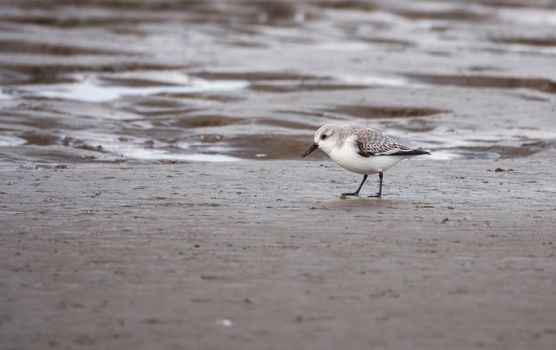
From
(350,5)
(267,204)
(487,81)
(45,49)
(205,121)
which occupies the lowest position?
(267,204)

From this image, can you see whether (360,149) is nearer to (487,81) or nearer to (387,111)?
(387,111)

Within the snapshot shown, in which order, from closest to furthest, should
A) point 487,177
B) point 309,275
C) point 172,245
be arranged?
point 309,275 < point 172,245 < point 487,177

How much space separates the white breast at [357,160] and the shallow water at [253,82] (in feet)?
11.5

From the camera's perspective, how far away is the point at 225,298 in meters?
7.01

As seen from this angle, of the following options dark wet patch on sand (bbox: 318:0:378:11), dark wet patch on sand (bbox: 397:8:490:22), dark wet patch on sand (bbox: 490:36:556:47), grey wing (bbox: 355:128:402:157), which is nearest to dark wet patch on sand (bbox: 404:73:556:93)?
dark wet patch on sand (bbox: 490:36:556:47)

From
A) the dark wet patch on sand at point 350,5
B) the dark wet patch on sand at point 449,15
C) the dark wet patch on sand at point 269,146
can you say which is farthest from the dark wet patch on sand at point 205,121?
the dark wet patch on sand at point 350,5

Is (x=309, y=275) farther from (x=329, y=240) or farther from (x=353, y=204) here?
(x=353, y=204)

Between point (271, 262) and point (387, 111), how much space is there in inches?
384

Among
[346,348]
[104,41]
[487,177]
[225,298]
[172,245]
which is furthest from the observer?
[104,41]

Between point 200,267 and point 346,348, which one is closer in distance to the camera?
point 346,348

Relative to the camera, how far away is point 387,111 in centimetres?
1733

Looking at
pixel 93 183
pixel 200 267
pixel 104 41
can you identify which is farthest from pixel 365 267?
pixel 104 41

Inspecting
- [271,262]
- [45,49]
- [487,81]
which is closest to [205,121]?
[487,81]

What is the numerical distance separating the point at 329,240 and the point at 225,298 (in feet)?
5.75
